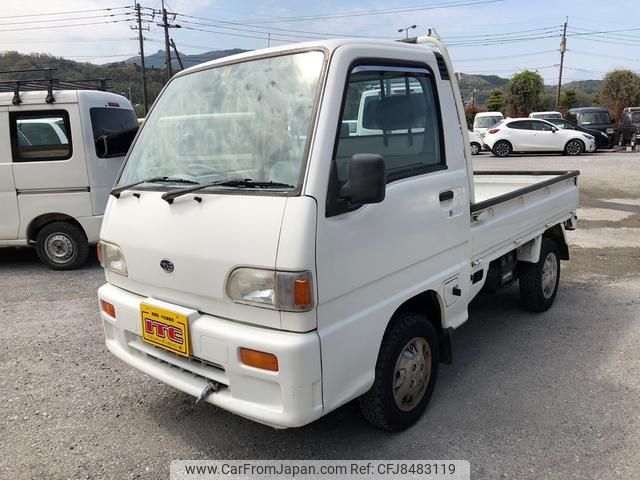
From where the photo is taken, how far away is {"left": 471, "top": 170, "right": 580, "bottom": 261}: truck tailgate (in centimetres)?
354

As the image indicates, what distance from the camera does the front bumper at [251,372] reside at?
222 cm

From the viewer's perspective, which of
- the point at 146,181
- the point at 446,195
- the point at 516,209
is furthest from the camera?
the point at 516,209

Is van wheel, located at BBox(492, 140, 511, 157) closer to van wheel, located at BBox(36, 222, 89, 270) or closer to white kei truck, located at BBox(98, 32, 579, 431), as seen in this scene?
van wheel, located at BBox(36, 222, 89, 270)

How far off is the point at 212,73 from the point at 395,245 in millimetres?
1418

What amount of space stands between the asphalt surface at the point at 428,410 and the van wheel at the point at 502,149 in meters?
16.3

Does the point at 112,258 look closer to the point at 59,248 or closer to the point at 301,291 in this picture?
the point at 301,291

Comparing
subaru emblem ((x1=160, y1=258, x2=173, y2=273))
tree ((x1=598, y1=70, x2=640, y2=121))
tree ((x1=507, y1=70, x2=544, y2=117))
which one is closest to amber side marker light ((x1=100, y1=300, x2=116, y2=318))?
subaru emblem ((x1=160, y1=258, x2=173, y2=273))

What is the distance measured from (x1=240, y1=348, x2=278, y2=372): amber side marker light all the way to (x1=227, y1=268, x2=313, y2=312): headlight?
0.67 feet

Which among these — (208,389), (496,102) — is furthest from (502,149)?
(496,102)

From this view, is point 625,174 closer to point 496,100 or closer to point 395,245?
point 395,245

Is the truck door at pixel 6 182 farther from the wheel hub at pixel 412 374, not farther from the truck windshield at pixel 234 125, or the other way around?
the wheel hub at pixel 412 374

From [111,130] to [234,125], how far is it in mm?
4589

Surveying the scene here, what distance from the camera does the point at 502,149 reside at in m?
20.6

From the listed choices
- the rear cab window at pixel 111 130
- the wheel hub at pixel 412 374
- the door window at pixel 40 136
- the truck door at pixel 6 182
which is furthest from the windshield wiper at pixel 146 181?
the truck door at pixel 6 182
